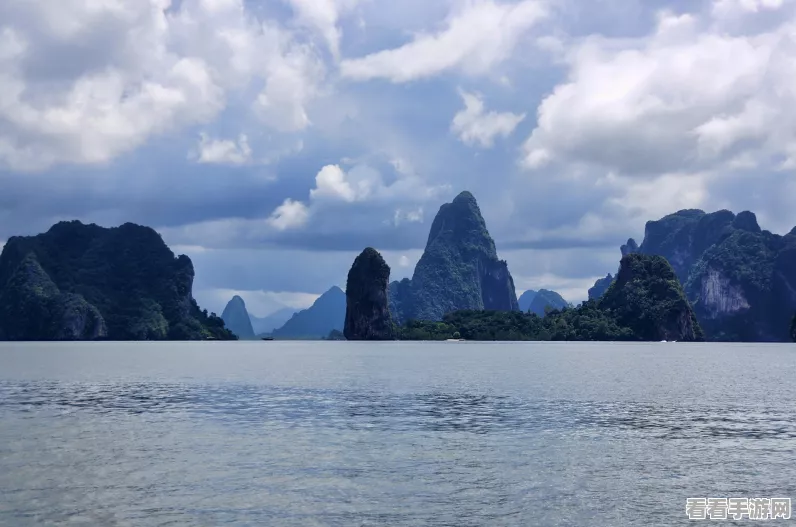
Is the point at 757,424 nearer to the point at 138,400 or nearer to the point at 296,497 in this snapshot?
the point at 296,497

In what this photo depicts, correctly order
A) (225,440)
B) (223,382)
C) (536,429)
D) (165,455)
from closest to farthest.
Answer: (165,455) < (225,440) < (536,429) < (223,382)

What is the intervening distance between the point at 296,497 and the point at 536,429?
2456 centimetres

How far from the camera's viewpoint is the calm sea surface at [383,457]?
31297 millimetres

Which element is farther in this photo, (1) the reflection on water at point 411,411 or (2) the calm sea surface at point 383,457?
(1) the reflection on water at point 411,411

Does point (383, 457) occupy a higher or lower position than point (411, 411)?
lower

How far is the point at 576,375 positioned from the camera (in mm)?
119625

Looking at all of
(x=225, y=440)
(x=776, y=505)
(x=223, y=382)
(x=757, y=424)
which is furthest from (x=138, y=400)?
(x=776, y=505)

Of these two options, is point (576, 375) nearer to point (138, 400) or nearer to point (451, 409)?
point (451, 409)

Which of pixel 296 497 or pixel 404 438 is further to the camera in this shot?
pixel 404 438

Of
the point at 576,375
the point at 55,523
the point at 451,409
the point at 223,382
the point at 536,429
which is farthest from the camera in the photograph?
the point at 576,375

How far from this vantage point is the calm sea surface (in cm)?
3130

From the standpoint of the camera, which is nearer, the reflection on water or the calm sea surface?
the calm sea surface

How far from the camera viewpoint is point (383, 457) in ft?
141

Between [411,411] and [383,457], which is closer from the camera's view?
[383,457]
